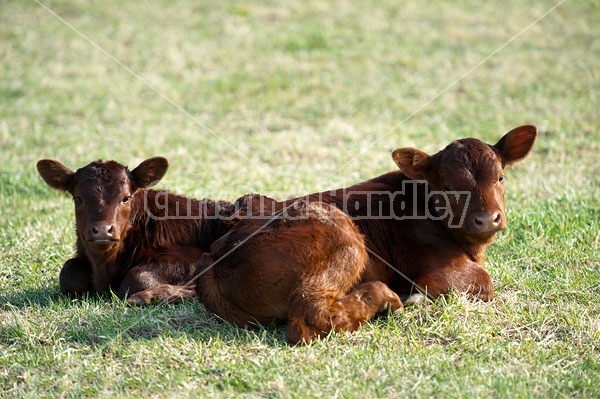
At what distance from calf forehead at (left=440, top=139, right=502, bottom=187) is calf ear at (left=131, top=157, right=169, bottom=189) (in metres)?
2.44

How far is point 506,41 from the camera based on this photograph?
55.7 feet

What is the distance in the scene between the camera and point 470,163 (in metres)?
5.79

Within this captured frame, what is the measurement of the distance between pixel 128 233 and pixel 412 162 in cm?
260

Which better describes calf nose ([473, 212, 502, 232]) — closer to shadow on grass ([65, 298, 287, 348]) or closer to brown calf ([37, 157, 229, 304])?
shadow on grass ([65, 298, 287, 348])

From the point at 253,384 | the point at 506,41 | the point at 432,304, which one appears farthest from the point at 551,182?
the point at 506,41

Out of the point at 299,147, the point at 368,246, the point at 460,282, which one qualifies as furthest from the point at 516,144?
the point at 299,147

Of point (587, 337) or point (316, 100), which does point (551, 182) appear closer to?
point (587, 337)

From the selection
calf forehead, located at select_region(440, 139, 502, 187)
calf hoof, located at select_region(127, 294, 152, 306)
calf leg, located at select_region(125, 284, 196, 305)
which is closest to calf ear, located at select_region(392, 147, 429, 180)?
calf forehead, located at select_region(440, 139, 502, 187)

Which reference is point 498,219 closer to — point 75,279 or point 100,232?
point 100,232

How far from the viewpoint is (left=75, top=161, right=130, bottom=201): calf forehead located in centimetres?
632

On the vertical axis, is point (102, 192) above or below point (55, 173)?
below

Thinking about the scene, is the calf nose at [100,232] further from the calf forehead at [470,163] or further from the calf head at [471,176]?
the calf forehead at [470,163]

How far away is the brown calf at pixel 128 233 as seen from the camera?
6.25 m

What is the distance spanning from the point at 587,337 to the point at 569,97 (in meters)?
9.40
